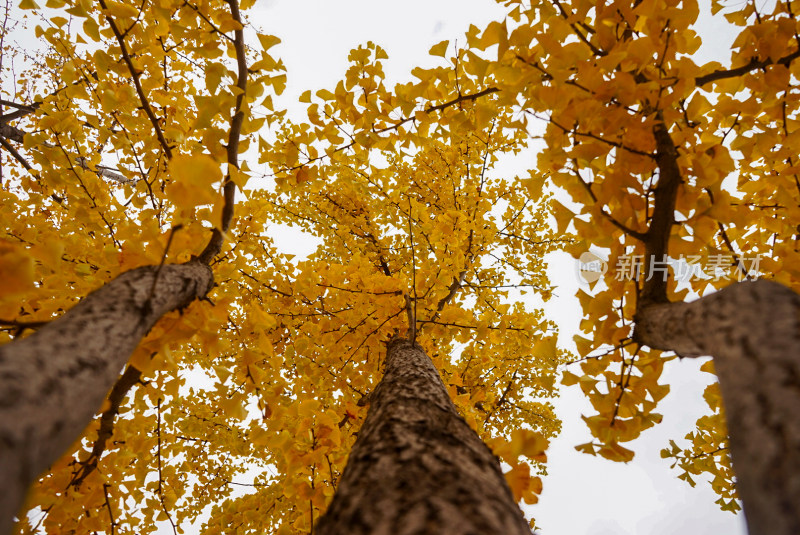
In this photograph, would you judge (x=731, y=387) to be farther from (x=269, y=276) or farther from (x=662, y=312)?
(x=269, y=276)

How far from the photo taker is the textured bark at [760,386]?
0.49 metres

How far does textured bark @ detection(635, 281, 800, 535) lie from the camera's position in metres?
0.49

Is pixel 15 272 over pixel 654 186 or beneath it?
beneath

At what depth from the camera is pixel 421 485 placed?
76 centimetres

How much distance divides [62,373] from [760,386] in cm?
109

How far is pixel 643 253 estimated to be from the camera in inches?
48.1

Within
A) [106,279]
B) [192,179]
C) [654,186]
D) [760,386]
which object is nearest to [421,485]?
[760,386]

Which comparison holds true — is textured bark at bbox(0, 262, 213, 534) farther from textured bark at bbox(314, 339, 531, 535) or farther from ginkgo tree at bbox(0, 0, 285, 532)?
textured bark at bbox(314, 339, 531, 535)

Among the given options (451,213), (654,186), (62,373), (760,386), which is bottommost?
(62,373)

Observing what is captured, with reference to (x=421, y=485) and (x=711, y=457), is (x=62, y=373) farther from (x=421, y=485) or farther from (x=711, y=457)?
(x=711, y=457)

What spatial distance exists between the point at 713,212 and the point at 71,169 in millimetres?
2772

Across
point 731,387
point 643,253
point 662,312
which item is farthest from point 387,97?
point 731,387

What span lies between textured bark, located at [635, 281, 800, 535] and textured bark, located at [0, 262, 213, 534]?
3.04ft

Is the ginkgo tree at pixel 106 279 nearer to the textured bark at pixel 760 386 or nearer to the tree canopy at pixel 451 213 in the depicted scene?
the tree canopy at pixel 451 213
